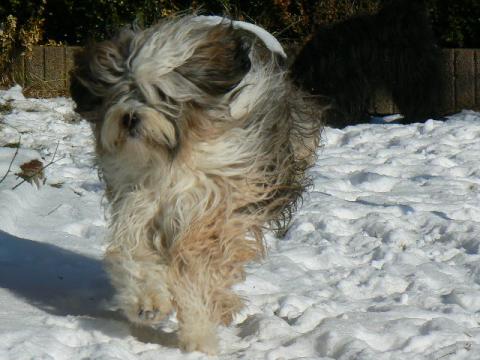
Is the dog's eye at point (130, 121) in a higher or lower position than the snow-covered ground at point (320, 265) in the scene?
higher

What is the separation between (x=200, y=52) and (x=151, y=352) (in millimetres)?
1069

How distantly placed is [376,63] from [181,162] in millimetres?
4711

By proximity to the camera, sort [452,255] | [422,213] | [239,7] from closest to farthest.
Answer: [452,255] → [422,213] → [239,7]

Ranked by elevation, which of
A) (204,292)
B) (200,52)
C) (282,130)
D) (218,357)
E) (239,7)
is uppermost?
(239,7)

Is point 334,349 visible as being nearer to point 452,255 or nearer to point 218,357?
point 218,357

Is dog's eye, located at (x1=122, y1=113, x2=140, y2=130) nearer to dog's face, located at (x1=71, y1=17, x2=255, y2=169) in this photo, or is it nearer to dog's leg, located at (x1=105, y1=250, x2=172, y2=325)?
dog's face, located at (x1=71, y1=17, x2=255, y2=169)

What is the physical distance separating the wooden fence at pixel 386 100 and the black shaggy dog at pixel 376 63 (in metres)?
0.34

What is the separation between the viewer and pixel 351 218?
531 centimetres

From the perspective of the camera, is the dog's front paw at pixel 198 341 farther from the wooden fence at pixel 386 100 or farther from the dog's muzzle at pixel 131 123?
the wooden fence at pixel 386 100

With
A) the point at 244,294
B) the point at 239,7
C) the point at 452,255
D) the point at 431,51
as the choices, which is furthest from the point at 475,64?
the point at 244,294

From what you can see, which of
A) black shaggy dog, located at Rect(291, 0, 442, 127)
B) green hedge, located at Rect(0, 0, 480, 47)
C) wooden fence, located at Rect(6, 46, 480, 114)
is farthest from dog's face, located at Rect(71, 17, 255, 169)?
green hedge, located at Rect(0, 0, 480, 47)

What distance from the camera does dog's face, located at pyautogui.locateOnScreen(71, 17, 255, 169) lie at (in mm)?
3240

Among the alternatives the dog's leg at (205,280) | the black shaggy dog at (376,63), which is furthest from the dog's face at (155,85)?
the black shaggy dog at (376,63)

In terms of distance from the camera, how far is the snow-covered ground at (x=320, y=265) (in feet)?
11.3
